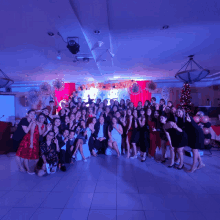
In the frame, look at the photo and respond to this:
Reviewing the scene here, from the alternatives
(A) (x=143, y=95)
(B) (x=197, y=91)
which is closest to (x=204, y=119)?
(A) (x=143, y=95)

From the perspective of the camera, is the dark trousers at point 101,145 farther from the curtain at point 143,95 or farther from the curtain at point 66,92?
the curtain at point 66,92

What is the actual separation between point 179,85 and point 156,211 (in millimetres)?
8689

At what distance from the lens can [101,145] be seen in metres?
4.80

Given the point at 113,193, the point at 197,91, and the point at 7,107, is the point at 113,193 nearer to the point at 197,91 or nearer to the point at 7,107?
the point at 197,91

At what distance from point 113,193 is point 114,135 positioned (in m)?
2.25

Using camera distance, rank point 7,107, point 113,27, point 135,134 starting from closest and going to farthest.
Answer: point 113,27 → point 135,134 → point 7,107

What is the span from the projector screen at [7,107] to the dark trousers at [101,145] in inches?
324

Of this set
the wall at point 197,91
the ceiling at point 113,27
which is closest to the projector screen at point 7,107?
the wall at point 197,91

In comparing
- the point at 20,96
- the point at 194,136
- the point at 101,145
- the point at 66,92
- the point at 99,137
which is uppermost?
the point at 66,92

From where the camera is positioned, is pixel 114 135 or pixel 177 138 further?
pixel 114 135

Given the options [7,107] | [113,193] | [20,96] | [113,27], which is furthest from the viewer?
[20,96]

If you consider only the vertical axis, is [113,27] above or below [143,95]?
above

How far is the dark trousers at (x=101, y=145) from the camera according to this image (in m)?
4.75

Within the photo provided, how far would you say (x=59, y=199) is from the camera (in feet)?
8.14
